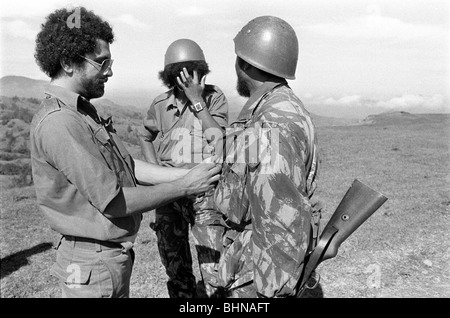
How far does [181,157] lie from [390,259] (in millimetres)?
3499

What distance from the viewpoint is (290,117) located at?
2.54m

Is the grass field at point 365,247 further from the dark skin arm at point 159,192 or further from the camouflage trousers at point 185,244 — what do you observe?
the dark skin arm at point 159,192

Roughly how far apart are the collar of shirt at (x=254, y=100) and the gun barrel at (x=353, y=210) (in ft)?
2.53

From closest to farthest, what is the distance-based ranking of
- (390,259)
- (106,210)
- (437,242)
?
(106,210) → (390,259) → (437,242)

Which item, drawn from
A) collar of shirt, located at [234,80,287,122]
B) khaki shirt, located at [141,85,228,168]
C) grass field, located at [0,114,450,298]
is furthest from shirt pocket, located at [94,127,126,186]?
grass field, located at [0,114,450,298]

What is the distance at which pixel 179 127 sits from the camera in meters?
4.36

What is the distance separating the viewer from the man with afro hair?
94.4 inches

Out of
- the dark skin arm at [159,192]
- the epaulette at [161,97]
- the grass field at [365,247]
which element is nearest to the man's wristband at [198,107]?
the epaulette at [161,97]

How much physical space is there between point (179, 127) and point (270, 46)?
69.3 inches

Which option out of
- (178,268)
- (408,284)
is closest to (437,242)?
(408,284)

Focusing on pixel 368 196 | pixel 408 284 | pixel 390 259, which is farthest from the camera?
pixel 390 259

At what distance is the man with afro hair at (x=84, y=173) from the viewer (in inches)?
94.4
